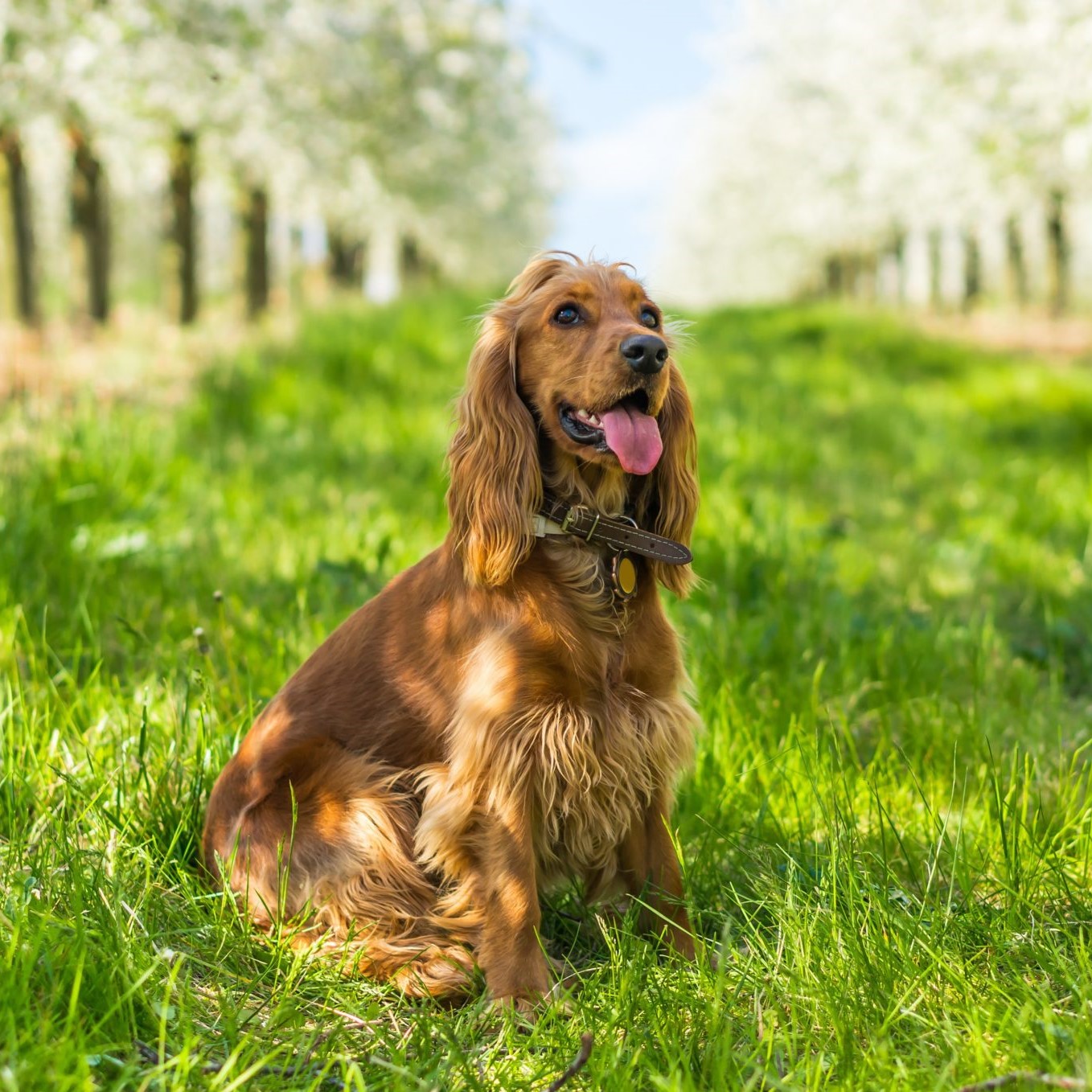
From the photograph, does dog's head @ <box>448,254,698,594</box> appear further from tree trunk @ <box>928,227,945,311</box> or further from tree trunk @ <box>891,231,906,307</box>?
tree trunk @ <box>891,231,906,307</box>

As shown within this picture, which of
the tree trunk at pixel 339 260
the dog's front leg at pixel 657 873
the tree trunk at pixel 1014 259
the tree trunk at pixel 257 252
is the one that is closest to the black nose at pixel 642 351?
the dog's front leg at pixel 657 873

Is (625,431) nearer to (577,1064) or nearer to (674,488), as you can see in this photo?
(674,488)

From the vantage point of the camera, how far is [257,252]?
1669 cm

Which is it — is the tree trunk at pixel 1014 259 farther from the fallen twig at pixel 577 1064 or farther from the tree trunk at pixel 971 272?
the fallen twig at pixel 577 1064

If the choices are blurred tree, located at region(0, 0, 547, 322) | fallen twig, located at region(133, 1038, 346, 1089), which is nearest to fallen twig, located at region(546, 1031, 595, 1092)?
fallen twig, located at region(133, 1038, 346, 1089)

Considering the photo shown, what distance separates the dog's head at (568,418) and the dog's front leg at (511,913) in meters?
0.56

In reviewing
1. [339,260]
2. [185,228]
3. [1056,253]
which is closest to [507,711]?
[185,228]

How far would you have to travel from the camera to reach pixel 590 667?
2.50 m

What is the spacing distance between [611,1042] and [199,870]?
Result: 1211mm

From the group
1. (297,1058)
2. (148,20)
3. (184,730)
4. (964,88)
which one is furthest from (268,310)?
(297,1058)

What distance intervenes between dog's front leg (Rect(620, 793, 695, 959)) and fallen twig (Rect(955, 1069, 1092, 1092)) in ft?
2.72

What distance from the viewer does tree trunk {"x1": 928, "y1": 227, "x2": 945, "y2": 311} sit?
28.7m

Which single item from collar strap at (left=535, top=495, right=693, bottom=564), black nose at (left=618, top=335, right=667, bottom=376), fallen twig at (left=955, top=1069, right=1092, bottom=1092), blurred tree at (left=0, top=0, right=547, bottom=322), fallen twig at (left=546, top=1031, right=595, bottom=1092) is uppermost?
blurred tree at (left=0, top=0, right=547, bottom=322)

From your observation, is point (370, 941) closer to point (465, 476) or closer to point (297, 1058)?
point (297, 1058)
